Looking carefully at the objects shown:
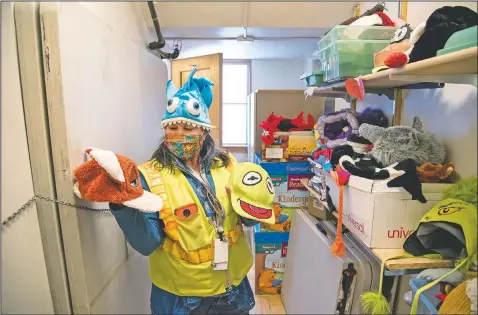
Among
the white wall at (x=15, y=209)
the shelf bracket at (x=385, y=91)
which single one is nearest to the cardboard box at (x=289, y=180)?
the shelf bracket at (x=385, y=91)

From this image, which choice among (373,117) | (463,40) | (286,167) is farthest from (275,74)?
(463,40)

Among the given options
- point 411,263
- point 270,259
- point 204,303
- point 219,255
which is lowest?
point 270,259

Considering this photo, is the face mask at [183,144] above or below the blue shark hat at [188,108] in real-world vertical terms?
below

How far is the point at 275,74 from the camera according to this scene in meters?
4.38

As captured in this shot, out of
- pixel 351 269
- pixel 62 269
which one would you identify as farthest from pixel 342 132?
pixel 62 269

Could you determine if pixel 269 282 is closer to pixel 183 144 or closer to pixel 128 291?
pixel 128 291

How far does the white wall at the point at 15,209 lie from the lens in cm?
73

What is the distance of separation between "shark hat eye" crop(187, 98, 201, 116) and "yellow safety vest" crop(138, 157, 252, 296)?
231 millimetres

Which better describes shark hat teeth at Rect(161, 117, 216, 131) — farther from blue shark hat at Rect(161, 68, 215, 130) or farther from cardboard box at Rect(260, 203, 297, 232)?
cardboard box at Rect(260, 203, 297, 232)

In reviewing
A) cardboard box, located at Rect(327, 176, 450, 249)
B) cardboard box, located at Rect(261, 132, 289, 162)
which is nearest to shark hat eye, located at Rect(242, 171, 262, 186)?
cardboard box, located at Rect(327, 176, 450, 249)

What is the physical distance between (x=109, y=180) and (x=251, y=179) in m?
0.48

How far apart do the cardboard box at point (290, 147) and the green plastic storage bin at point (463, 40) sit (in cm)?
146

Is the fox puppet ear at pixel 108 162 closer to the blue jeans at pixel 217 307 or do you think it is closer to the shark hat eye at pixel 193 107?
the shark hat eye at pixel 193 107

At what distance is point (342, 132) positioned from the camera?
1.60 m
